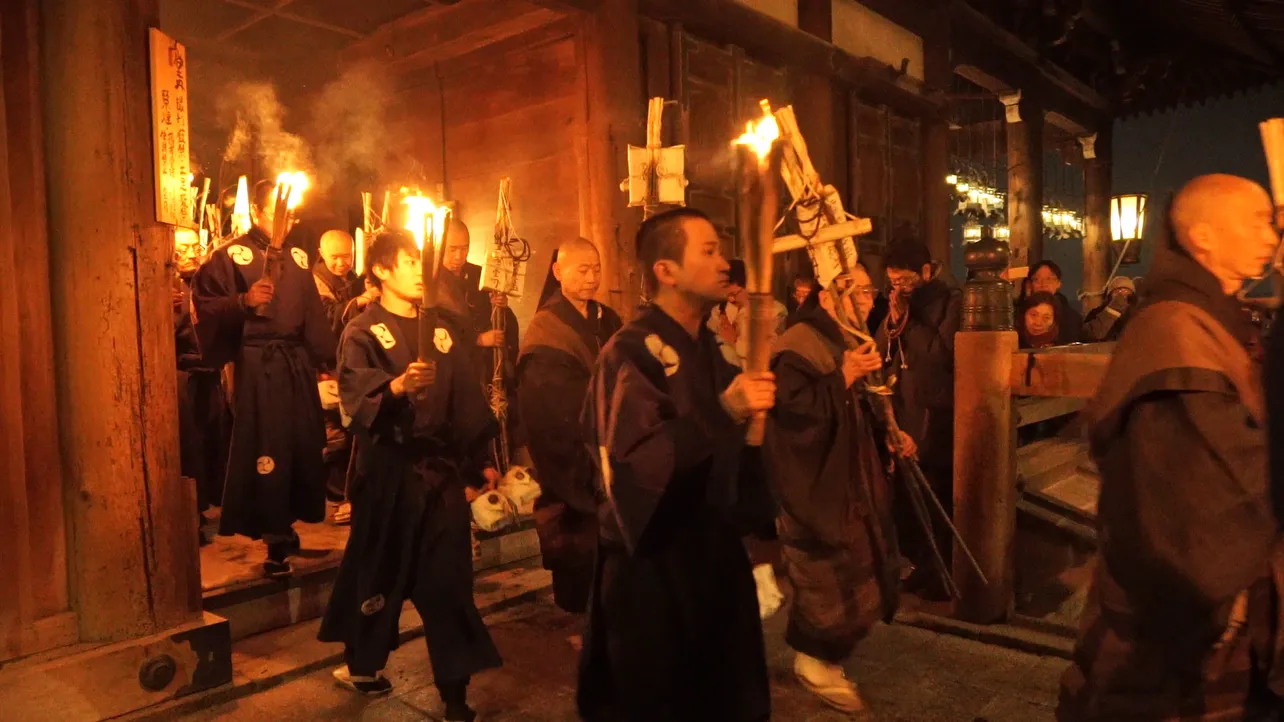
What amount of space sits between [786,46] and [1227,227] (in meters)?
7.98

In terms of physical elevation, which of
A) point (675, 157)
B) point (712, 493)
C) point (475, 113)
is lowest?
point (712, 493)

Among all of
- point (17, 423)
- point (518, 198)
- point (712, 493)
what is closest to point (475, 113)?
point (518, 198)

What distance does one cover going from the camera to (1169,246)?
2982 millimetres

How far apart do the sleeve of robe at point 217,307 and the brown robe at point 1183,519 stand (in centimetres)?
540

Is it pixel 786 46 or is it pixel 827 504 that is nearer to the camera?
pixel 827 504

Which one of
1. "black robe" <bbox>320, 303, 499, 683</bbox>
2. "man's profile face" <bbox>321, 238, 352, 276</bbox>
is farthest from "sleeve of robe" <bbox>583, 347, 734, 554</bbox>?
"man's profile face" <bbox>321, 238, 352, 276</bbox>

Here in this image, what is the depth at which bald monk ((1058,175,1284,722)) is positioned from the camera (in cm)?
267

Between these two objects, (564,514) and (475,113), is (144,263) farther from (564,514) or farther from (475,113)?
(475,113)

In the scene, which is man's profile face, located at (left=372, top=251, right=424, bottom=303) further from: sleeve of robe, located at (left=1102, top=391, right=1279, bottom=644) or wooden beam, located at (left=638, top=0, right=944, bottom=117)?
wooden beam, located at (left=638, top=0, right=944, bottom=117)

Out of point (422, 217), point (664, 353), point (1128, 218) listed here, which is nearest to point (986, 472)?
point (664, 353)

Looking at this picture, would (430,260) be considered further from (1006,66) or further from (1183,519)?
(1006,66)

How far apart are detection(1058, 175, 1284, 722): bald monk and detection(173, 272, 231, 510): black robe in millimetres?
6574

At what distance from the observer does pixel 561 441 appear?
16.9ft

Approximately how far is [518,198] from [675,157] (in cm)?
304
